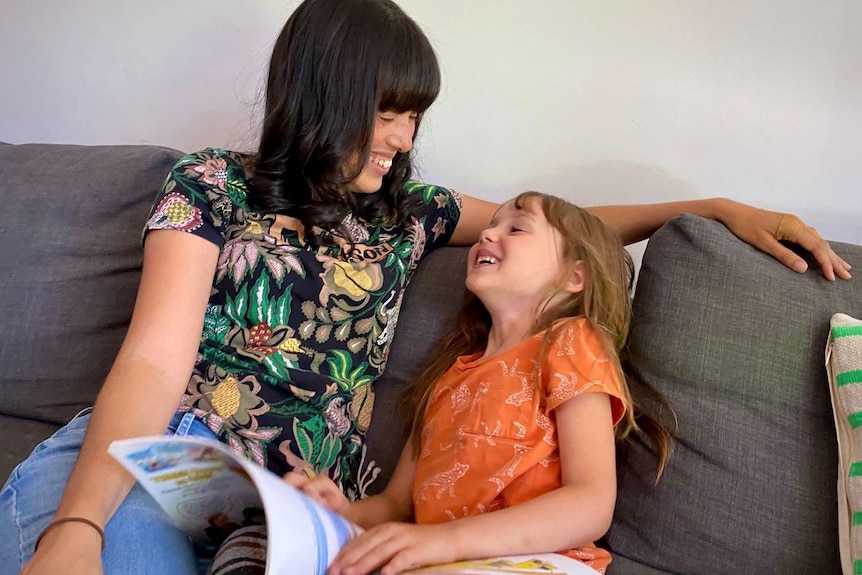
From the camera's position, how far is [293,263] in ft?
3.61

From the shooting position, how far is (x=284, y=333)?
43.2 inches

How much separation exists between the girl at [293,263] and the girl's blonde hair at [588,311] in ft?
0.38

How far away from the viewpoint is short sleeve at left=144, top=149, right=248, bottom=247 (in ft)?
3.34

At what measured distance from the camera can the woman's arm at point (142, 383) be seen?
0.79 metres

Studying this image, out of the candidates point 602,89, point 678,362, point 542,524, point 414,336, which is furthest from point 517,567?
point 602,89

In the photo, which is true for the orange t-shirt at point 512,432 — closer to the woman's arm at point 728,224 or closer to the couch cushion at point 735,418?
the couch cushion at point 735,418

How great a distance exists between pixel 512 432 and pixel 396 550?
0.26 m

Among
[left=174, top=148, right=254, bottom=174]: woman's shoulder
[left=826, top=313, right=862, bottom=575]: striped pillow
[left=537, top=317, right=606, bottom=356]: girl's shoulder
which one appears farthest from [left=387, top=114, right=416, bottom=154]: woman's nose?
[left=826, top=313, right=862, bottom=575]: striped pillow

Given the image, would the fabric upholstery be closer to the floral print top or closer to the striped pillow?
the floral print top

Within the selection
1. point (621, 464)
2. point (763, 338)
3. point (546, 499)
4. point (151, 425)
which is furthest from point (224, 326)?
point (763, 338)

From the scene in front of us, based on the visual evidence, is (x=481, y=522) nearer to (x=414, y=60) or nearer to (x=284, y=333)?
(x=284, y=333)

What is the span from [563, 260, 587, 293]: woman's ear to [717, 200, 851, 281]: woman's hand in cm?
28

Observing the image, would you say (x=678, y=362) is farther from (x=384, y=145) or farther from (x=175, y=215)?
(x=175, y=215)

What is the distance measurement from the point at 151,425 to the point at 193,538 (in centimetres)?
16
